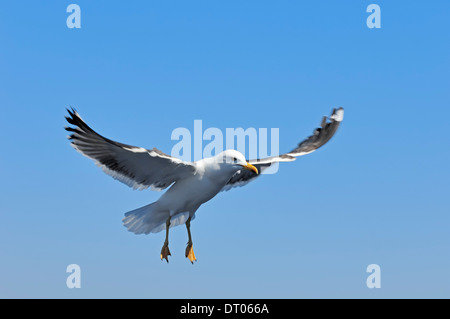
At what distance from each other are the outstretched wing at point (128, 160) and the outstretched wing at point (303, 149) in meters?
1.81

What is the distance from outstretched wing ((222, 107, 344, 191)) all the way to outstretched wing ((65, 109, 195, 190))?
1.81 metres

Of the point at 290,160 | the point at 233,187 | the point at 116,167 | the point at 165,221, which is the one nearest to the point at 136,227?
the point at 165,221

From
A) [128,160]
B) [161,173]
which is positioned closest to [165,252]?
[161,173]

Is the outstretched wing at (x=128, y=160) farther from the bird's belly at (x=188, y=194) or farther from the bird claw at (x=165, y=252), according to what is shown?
the bird claw at (x=165, y=252)

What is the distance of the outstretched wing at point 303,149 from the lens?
36.5 feet

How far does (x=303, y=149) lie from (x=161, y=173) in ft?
12.2

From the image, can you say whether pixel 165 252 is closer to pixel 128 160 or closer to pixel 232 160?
pixel 128 160

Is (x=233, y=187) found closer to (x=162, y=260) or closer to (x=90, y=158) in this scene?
(x=162, y=260)

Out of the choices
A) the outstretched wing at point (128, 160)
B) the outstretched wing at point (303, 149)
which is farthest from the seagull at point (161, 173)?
the outstretched wing at point (303, 149)

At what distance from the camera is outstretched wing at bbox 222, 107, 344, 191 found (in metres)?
11.1

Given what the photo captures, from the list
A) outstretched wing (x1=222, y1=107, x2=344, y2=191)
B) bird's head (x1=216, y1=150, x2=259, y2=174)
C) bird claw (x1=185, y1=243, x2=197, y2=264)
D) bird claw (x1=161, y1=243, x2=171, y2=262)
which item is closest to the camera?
bird's head (x1=216, y1=150, x2=259, y2=174)

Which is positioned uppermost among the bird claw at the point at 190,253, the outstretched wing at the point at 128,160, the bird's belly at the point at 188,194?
the outstretched wing at the point at 128,160

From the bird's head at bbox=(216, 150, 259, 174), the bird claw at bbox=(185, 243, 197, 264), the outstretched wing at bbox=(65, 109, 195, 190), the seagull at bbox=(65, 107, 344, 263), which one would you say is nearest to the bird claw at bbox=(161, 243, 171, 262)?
the seagull at bbox=(65, 107, 344, 263)

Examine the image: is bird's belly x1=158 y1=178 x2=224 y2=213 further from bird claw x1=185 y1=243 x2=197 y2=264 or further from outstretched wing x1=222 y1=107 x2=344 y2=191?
outstretched wing x1=222 y1=107 x2=344 y2=191
